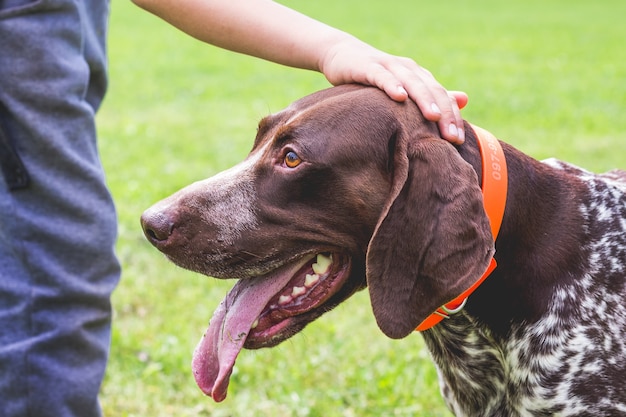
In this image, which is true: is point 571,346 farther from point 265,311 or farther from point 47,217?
point 47,217

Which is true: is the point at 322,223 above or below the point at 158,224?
above

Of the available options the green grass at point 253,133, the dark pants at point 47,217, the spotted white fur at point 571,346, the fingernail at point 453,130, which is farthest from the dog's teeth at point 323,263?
the dark pants at point 47,217

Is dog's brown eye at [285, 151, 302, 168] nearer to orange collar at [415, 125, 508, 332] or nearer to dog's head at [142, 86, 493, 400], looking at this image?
dog's head at [142, 86, 493, 400]

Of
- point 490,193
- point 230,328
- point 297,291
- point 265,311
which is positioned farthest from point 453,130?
point 230,328

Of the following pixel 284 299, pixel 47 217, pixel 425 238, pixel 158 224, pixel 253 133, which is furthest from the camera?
pixel 253 133

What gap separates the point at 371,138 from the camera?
315cm

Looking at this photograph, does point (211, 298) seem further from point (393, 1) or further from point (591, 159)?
point (393, 1)

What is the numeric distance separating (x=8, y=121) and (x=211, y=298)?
294cm

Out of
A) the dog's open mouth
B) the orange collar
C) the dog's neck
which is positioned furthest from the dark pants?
the dog's neck

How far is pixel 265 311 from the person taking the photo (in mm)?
3244

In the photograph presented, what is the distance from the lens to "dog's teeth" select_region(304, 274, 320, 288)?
3.27 metres

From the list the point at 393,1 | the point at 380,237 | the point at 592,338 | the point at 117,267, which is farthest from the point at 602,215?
the point at 393,1

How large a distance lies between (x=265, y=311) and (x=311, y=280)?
20 centimetres

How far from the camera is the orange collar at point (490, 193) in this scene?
3.16 m
